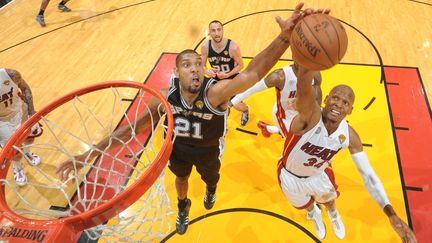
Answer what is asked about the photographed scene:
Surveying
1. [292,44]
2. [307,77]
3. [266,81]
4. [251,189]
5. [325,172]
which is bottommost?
[251,189]

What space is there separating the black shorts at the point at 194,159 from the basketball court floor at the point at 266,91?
0.78 m

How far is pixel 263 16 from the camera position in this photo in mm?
7387

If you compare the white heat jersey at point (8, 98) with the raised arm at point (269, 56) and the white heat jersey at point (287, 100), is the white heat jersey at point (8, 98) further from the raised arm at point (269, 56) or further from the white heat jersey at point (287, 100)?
the white heat jersey at point (287, 100)

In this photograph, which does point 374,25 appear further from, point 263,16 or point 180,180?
point 180,180

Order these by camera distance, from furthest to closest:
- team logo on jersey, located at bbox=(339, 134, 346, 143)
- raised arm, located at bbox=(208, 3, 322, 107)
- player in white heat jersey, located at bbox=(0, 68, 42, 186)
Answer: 1. player in white heat jersey, located at bbox=(0, 68, 42, 186)
2. team logo on jersey, located at bbox=(339, 134, 346, 143)
3. raised arm, located at bbox=(208, 3, 322, 107)

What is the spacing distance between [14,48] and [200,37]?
13.1 ft

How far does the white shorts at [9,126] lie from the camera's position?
150 inches

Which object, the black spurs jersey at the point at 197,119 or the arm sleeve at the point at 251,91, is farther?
the arm sleeve at the point at 251,91

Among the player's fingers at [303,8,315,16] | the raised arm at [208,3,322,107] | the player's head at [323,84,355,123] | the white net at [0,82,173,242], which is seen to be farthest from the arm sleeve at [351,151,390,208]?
the white net at [0,82,173,242]

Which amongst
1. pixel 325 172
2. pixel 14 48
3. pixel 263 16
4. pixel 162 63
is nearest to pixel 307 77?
pixel 325 172

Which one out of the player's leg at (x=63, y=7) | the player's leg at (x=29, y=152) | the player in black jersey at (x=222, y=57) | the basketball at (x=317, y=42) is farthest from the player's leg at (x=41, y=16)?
the basketball at (x=317, y=42)

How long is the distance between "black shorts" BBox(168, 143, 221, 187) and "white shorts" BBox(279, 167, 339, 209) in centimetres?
69

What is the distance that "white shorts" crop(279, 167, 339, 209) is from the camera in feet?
9.80

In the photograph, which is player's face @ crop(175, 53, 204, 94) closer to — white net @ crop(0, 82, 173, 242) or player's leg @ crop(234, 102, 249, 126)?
white net @ crop(0, 82, 173, 242)
